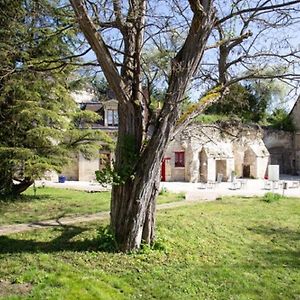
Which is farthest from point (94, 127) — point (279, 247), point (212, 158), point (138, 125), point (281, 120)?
point (138, 125)

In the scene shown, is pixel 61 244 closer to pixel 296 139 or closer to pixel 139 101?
pixel 139 101

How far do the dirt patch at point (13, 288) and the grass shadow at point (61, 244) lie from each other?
5.38 feet

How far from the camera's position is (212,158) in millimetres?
33156

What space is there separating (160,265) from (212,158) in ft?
86.2

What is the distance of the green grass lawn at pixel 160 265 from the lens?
6371mm

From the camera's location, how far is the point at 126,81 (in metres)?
8.48

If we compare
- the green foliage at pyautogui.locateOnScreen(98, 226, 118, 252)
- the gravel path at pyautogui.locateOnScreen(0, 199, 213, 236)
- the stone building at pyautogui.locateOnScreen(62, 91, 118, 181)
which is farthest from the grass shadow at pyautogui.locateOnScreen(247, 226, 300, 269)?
the stone building at pyautogui.locateOnScreen(62, 91, 118, 181)

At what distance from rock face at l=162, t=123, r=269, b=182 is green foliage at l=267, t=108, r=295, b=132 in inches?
236

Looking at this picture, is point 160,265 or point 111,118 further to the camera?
point 111,118

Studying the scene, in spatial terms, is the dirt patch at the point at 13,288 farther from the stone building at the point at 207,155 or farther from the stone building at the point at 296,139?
the stone building at the point at 296,139

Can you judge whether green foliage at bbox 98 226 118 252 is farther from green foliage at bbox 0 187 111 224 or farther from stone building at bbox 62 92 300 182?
stone building at bbox 62 92 300 182

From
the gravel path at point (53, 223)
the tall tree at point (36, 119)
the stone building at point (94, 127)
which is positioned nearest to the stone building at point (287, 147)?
the stone building at point (94, 127)

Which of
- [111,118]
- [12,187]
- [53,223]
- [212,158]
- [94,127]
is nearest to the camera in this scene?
[53,223]

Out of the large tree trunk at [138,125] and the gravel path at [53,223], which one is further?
the gravel path at [53,223]
